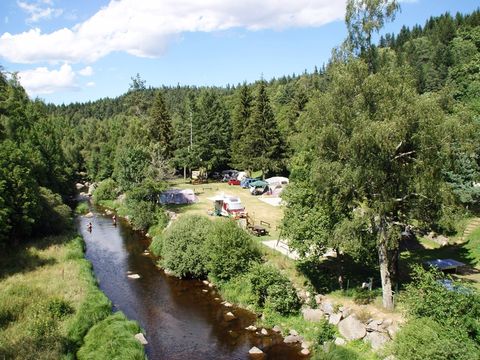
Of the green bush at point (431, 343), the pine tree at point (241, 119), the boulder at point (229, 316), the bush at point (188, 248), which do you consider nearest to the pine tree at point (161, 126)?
the pine tree at point (241, 119)

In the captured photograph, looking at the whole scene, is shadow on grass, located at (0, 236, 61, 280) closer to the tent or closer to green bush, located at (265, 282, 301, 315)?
the tent

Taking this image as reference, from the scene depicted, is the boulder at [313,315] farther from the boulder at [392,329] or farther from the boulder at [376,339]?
the boulder at [392,329]

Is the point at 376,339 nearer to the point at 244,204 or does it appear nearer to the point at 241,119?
the point at 244,204

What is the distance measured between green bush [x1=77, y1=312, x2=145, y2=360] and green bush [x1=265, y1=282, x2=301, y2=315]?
8.05 meters

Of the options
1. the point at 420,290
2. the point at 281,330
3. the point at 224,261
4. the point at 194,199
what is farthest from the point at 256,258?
the point at 194,199

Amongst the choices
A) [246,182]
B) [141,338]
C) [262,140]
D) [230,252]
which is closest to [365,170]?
[230,252]

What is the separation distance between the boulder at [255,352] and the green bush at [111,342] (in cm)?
557

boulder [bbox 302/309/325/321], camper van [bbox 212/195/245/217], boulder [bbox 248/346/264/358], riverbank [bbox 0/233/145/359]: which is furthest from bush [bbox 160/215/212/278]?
boulder [bbox 248/346/264/358]

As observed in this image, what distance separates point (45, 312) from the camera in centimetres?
2220

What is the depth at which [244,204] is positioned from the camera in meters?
49.2

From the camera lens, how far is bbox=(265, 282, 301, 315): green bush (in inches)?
955

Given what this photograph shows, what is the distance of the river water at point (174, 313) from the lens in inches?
851

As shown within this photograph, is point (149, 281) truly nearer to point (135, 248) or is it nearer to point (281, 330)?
point (135, 248)

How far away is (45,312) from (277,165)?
4410 centimetres
